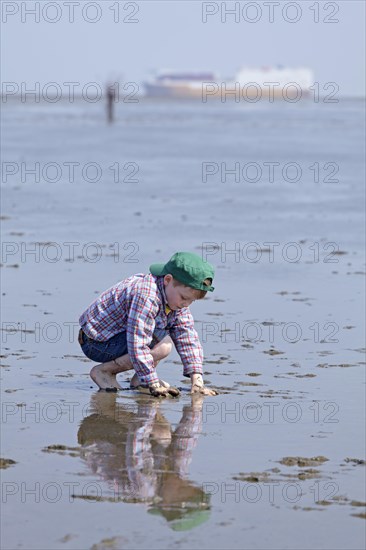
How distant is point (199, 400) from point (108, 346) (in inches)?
25.9

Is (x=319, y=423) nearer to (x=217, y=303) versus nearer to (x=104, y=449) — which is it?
(x=104, y=449)

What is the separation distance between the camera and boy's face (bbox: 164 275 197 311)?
296 inches

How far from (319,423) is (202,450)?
2.87 ft

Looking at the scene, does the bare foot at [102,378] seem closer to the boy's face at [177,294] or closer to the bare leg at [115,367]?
the bare leg at [115,367]

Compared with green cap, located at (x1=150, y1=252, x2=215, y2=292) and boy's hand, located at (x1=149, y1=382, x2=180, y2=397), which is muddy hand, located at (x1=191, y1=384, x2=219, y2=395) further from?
green cap, located at (x1=150, y1=252, x2=215, y2=292)

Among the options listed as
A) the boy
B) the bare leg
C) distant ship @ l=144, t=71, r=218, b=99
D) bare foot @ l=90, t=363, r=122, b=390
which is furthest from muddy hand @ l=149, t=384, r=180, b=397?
distant ship @ l=144, t=71, r=218, b=99

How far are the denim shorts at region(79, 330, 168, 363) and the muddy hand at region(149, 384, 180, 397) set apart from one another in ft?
0.94

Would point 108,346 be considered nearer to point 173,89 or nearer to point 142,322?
point 142,322

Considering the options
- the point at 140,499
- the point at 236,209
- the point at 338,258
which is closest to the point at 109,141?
the point at 236,209

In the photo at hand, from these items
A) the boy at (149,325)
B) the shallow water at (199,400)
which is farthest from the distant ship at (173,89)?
the boy at (149,325)

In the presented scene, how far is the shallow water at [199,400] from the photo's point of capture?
5547mm

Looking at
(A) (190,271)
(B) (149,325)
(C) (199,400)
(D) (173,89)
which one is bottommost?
(C) (199,400)

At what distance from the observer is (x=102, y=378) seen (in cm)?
804

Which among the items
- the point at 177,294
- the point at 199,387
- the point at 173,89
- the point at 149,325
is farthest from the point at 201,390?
the point at 173,89
